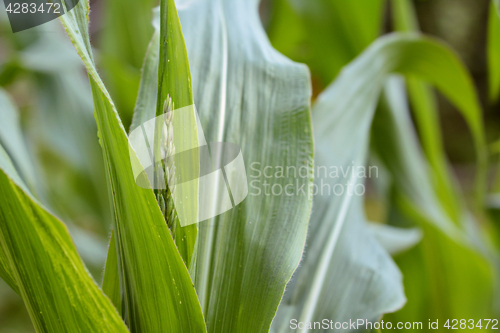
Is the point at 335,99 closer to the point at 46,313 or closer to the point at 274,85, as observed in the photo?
the point at 274,85

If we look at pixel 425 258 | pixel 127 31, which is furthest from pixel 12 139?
pixel 425 258

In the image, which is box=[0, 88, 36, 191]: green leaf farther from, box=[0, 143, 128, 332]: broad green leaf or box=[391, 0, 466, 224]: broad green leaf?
box=[391, 0, 466, 224]: broad green leaf

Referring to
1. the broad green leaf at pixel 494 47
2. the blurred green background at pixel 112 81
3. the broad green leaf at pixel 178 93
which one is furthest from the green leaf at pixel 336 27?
the broad green leaf at pixel 178 93

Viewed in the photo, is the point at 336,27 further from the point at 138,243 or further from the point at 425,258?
the point at 138,243

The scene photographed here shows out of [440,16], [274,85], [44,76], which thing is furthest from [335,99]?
[440,16]

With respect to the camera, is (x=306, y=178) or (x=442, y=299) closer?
(x=306, y=178)

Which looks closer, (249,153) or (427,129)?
(249,153)
